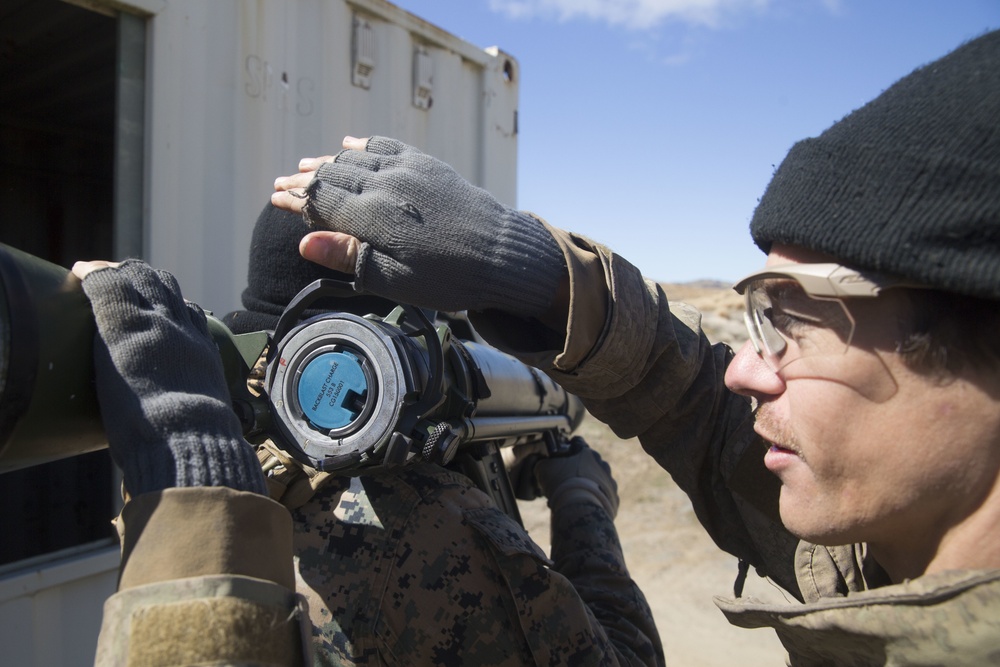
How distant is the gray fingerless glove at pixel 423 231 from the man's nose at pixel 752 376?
332 millimetres

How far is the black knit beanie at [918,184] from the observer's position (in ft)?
2.67

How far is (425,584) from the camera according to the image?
1392 mm

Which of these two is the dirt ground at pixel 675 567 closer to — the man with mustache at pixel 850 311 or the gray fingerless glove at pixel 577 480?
the gray fingerless glove at pixel 577 480

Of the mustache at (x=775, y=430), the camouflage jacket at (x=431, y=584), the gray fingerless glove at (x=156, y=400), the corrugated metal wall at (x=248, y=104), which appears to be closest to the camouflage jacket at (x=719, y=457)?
the mustache at (x=775, y=430)

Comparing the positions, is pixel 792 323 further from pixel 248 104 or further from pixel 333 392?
pixel 248 104

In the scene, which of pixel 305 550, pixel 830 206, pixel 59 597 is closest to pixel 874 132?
pixel 830 206

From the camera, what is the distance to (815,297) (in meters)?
0.95

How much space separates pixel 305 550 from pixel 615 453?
5799 millimetres

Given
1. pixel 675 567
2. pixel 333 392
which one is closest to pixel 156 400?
pixel 333 392

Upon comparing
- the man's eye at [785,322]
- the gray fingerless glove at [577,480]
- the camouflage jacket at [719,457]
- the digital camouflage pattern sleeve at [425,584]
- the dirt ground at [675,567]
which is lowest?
the dirt ground at [675,567]

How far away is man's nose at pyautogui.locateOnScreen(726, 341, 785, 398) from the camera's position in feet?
3.39

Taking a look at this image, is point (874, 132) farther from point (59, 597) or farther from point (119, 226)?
point (59, 597)

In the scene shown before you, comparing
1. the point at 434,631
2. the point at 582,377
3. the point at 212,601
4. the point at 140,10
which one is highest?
the point at 140,10

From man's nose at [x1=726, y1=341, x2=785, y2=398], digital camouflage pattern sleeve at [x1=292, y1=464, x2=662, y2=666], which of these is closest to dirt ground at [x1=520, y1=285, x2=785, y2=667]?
digital camouflage pattern sleeve at [x1=292, y1=464, x2=662, y2=666]
